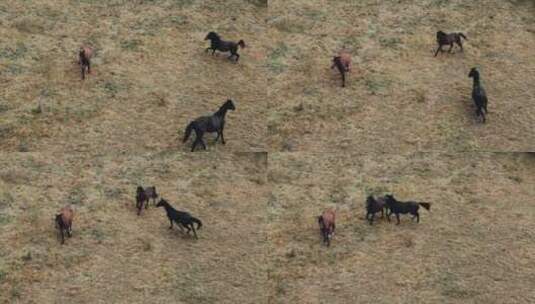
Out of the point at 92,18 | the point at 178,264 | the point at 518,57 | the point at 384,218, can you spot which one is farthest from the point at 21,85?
the point at 518,57

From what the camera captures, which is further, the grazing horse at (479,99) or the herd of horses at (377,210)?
the grazing horse at (479,99)

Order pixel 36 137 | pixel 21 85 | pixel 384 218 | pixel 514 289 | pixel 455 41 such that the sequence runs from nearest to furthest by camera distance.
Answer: pixel 514 289 → pixel 384 218 → pixel 36 137 → pixel 21 85 → pixel 455 41

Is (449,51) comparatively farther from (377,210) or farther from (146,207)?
(146,207)

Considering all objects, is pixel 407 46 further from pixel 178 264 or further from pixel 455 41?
pixel 178 264

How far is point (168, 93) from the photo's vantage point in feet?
101

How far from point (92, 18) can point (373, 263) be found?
18153mm

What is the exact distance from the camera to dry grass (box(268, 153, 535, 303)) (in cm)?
2303

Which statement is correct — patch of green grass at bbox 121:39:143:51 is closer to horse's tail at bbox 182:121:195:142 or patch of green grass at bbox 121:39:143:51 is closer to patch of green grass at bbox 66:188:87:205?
horse's tail at bbox 182:121:195:142

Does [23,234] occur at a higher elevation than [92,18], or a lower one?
lower

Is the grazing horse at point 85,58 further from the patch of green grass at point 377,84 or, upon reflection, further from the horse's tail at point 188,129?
the patch of green grass at point 377,84

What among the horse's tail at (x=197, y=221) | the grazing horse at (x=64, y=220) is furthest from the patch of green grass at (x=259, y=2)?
the grazing horse at (x=64, y=220)

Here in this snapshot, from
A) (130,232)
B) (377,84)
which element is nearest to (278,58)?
(377,84)

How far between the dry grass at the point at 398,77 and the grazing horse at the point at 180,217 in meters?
5.43

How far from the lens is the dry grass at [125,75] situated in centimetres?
2861
